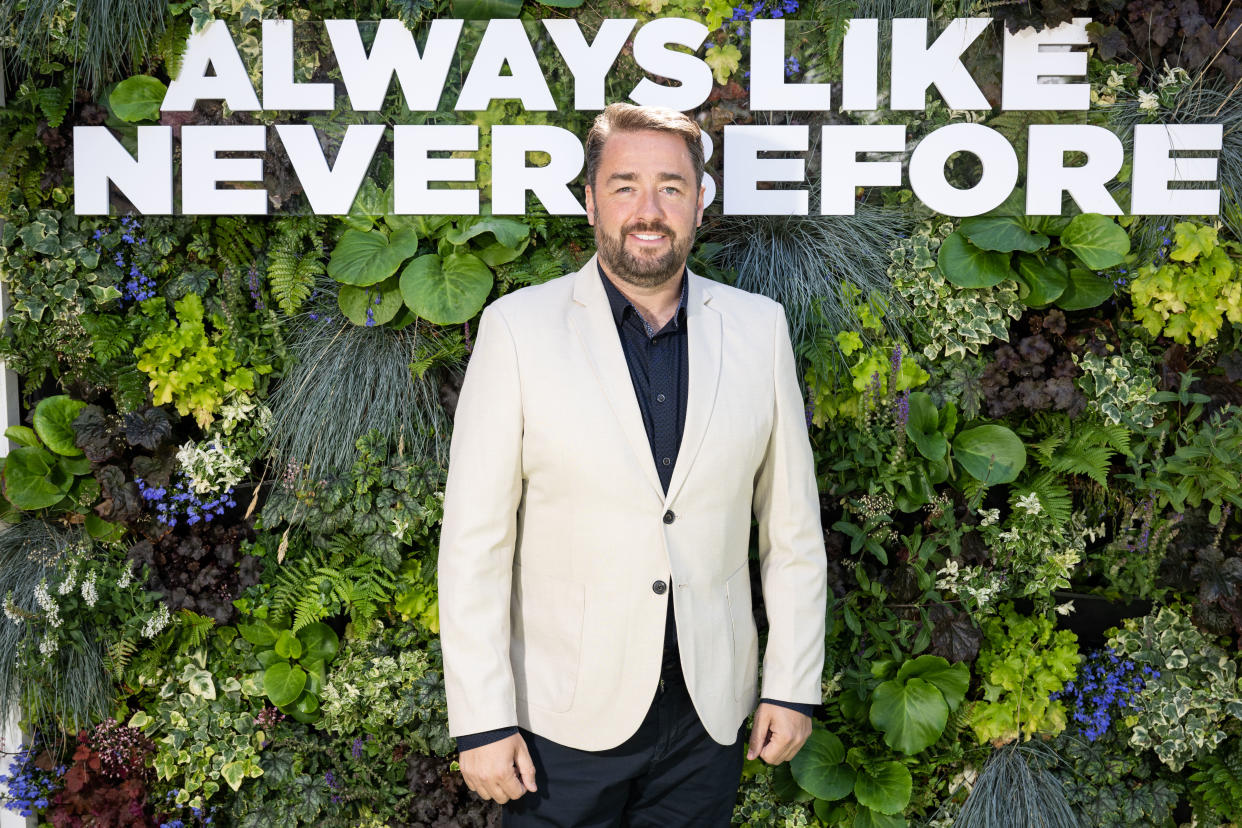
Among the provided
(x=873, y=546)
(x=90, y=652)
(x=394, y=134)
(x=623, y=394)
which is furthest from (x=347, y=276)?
(x=873, y=546)

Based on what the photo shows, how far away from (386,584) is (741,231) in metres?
1.48

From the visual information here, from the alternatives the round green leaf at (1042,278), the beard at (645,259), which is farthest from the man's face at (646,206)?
the round green leaf at (1042,278)

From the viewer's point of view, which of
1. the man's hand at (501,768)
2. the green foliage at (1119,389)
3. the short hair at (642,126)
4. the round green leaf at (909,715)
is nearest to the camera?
the man's hand at (501,768)

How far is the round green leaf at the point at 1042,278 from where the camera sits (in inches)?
102

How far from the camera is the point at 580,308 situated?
1.87 meters

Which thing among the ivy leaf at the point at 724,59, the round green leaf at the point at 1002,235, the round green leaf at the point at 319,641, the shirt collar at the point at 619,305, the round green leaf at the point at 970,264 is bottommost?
the round green leaf at the point at 319,641

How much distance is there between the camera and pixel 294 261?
2707 mm

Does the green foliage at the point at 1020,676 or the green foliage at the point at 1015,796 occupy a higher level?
the green foliage at the point at 1020,676

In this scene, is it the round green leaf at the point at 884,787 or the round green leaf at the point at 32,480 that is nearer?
the round green leaf at the point at 884,787

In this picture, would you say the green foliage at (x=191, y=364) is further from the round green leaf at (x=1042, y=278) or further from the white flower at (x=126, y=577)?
the round green leaf at (x=1042, y=278)

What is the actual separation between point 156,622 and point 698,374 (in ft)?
5.98

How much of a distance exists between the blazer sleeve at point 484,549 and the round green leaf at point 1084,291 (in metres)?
1.74

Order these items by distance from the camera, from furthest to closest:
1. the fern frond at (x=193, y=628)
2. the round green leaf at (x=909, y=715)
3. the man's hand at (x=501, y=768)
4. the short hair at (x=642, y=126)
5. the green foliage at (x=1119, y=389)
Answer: the fern frond at (x=193, y=628) → the green foliage at (x=1119, y=389) → the round green leaf at (x=909, y=715) → the short hair at (x=642, y=126) → the man's hand at (x=501, y=768)

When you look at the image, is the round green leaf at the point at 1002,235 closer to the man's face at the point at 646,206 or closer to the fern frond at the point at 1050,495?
the fern frond at the point at 1050,495
